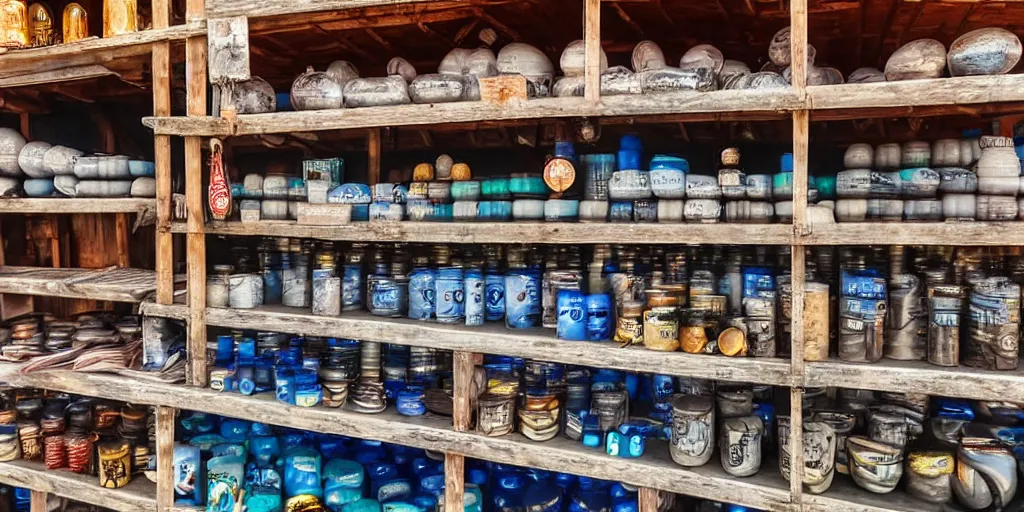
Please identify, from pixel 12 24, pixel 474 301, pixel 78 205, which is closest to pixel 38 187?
pixel 78 205

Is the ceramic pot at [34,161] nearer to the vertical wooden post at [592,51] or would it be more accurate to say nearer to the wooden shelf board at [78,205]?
the wooden shelf board at [78,205]

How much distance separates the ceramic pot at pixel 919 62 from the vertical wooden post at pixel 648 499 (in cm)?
190

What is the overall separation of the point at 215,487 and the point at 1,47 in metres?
2.79

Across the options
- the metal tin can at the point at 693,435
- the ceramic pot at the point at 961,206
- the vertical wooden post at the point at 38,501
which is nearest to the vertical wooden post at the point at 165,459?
the vertical wooden post at the point at 38,501

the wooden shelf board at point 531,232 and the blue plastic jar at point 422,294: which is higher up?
the wooden shelf board at point 531,232

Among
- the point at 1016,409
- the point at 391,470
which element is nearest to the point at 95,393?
the point at 391,470

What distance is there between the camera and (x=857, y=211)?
2.51m

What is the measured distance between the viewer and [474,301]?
9.89 feet

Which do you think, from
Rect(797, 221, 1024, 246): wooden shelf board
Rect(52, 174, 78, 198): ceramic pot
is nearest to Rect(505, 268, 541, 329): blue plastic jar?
Rect(797, 221, 1024, 246): wooden shelf board

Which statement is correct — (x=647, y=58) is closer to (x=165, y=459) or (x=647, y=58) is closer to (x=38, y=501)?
(x=165, y=459)

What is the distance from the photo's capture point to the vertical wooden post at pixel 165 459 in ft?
11.1

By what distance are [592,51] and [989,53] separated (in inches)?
56.4

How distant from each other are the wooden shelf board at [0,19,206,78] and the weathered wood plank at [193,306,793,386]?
141cm

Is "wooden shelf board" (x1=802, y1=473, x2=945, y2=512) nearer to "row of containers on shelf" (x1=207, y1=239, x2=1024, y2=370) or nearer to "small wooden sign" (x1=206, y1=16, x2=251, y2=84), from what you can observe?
"row of containers on shelf" (x1=207, y1=239, x2=1024, y2=370)
